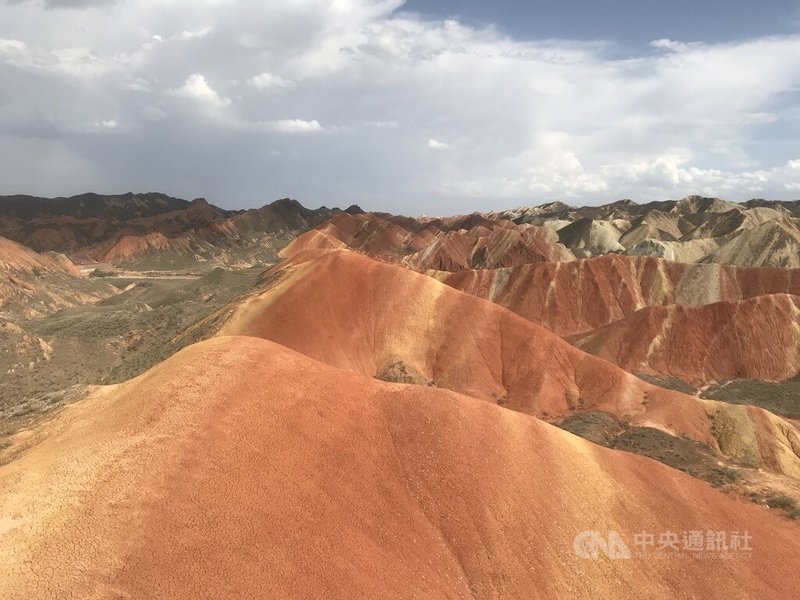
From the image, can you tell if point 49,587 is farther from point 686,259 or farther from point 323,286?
point 686,259

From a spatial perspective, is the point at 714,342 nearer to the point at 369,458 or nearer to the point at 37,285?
the point at 369,458

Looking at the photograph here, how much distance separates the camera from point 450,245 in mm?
129500

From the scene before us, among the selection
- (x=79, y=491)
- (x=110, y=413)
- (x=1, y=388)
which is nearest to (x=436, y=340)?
(x=110, y=413)

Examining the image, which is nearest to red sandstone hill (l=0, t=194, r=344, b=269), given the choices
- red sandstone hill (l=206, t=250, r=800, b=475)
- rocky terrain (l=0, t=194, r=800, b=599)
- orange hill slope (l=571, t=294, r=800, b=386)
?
rocky terrain (l=0, t=194, r=800, b=599)

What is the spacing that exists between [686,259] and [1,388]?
11759 cm

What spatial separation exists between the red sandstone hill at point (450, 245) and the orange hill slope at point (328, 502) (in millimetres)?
93972

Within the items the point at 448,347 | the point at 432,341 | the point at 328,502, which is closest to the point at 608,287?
the point at 448,347

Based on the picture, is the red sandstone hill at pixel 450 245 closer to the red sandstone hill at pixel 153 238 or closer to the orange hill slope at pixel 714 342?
the red sandstone hill at pixel 153 238

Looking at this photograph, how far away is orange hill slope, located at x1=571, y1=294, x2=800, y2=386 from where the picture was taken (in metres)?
58.2

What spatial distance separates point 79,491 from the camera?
17.3 metres

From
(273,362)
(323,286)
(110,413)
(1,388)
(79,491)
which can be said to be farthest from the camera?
(323,286)

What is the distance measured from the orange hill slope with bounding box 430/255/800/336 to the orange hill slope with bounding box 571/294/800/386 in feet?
45.5

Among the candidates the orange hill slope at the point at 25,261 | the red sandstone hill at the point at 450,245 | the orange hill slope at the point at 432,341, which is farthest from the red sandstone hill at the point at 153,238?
the orange hill slope at the point at 432,341

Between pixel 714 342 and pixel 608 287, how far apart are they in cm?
2244
